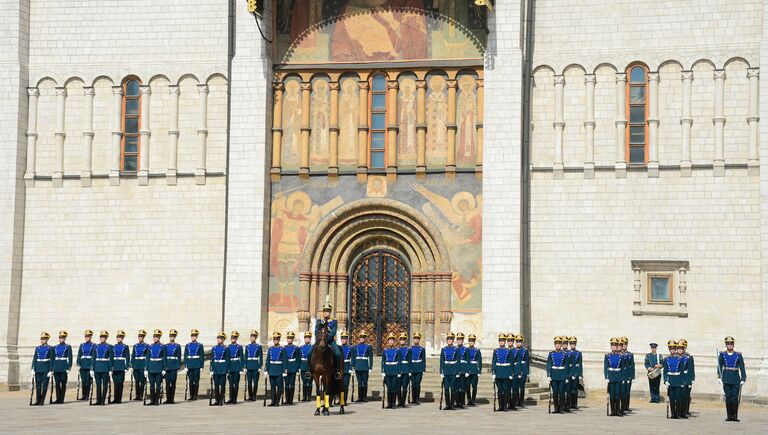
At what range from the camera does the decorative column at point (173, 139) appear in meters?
33.9

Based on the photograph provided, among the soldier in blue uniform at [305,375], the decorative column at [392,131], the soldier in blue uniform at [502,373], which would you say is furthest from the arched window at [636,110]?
the soldier in blue uniform at [305,375]

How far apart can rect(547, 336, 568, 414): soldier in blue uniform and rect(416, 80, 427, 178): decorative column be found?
26.2 feet

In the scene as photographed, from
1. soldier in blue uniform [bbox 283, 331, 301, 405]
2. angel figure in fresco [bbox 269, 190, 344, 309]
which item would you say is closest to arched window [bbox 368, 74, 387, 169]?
angel figure in fresco [bbox 269, 190, 344, 309]

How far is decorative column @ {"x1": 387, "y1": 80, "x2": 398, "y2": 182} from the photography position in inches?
1299

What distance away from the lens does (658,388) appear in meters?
30.1

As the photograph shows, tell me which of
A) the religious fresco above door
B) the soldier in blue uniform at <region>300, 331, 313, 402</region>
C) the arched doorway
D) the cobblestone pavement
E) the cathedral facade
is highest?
the religious fresco above door

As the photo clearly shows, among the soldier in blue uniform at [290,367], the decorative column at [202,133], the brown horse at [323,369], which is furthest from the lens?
the decorative column at [202,133]

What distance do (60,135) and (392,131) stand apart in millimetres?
8928

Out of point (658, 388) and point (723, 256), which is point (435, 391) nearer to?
point (658, 388)

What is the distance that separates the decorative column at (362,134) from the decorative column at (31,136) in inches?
344

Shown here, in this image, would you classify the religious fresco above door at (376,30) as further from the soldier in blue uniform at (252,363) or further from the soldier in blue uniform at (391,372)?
the soldier in blue uniform at (391,372)

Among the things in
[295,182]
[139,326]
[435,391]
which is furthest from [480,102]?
[139,326]

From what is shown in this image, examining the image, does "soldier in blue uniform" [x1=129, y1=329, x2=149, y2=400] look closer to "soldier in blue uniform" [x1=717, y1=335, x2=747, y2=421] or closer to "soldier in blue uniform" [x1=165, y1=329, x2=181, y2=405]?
"soldier in blue uniform" [x1=165, y1=329, x2=181, y2=405]

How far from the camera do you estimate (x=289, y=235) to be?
109ft
